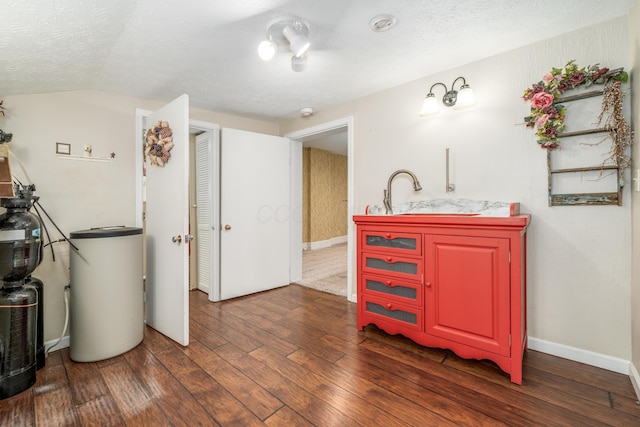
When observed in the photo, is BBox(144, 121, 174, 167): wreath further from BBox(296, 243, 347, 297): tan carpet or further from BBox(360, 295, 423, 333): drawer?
BBox(296, 243, 347, 297): tan carpet

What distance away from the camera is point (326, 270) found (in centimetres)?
466

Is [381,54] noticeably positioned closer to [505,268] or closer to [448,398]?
[505,268]

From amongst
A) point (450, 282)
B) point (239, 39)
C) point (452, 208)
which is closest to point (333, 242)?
point (452, 208)

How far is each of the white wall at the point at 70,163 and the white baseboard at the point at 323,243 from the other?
452 cm

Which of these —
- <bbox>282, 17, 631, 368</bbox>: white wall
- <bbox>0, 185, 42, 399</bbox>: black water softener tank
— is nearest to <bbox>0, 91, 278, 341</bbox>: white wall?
<bbox>0, 185, 42, 399</bbox>: black water softener tank

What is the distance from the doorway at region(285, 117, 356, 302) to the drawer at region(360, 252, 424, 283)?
76 centimetres

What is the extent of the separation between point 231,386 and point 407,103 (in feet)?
8.98

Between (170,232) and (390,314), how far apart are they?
6.35 ft

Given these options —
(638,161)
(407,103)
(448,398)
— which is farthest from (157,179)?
(638,161)

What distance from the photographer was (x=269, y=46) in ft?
5.78

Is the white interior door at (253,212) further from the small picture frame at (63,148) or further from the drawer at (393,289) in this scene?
the drawer at (393,289)

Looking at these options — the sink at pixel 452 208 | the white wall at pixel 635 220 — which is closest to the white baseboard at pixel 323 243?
the sink at pixel 452 208

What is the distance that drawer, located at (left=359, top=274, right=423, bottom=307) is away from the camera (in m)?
2.09

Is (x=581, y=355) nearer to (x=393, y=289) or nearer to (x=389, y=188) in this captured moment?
(x=393, y=289)
